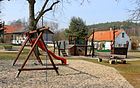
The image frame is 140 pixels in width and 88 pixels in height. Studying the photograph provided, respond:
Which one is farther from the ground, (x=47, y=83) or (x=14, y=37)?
(x=14, y=37)

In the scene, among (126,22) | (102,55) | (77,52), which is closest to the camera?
(126,22)

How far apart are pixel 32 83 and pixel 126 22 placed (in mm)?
7437

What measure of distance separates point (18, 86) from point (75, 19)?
154 ft

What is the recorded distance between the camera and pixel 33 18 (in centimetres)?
1653

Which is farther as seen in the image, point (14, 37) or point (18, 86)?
point (14, 37)

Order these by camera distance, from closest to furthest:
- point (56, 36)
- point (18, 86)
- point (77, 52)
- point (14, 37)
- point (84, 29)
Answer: point (18, 86) < point (77, 52) < point (84, 29) < point (14, 37) < point (56, 36)

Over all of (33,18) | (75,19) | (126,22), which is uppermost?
(75,19)

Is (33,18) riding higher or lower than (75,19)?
lower

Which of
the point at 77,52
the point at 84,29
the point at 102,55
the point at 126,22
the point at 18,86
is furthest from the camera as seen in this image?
the point at 84,29

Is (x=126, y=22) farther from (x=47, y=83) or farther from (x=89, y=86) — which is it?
(x=47, y=83)

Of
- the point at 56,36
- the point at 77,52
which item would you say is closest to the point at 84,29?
the point at 56,36

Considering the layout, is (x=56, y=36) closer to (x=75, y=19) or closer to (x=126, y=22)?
(x=75, y=19)

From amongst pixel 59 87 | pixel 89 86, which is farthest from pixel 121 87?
pixel 59 87

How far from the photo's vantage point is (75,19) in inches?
2008
